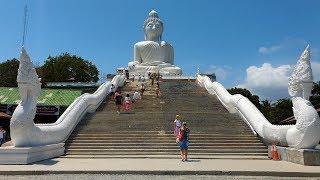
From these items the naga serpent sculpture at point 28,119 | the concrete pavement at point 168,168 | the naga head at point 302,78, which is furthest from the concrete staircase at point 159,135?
the naga head at point 302,78

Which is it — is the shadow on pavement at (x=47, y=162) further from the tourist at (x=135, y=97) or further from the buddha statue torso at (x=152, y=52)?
the buddha statue torso at (x=152, y=52)

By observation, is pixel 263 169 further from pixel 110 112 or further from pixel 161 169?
pixel 110 112

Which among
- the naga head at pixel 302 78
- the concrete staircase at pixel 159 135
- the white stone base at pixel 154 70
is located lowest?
the concrete staircase at pixel 159 135

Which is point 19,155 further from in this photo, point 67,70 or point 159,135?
point 67,70

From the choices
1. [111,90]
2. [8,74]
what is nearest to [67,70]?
[8,74]

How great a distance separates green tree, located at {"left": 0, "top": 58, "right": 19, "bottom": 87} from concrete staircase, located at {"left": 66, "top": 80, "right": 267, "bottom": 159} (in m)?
28.4

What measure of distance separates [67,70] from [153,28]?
1594 centimetres

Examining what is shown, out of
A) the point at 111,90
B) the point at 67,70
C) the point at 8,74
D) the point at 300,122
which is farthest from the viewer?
the point at 67,70

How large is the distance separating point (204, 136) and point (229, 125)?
209 cm

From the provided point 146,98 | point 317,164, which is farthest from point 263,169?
point 146,98

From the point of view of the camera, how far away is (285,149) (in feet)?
39.1

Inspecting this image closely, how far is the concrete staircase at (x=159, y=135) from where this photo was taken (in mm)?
13242

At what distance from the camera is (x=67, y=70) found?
176ft

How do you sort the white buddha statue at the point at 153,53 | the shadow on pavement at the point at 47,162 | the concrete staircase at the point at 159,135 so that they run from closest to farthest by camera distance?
the shadow on pavement at the point at 47,162 → the concrete staircase at the point at 159,135 → the white buddha statue at the point at 153,53
